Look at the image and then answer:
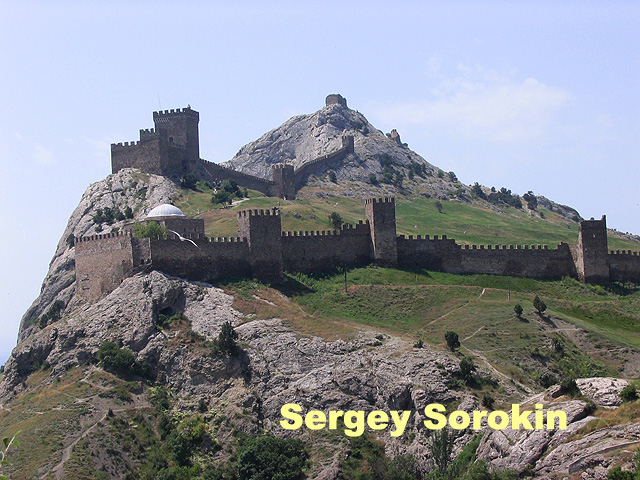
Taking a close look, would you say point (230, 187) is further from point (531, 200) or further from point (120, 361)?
point (531, 200)

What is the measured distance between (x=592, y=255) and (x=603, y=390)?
38.6 m

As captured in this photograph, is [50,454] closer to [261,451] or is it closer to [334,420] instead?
[261,451]

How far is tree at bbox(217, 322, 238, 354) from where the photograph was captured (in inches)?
2393

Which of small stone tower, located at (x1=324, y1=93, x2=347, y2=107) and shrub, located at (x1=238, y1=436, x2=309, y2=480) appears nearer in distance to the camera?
shrub, located at (x1=238, y1=436, x2=309, y2=480)

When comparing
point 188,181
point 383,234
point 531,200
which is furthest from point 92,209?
point 531,200

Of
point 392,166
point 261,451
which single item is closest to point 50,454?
point 261,451

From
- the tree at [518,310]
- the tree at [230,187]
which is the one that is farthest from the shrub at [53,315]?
the tree at [518,310]

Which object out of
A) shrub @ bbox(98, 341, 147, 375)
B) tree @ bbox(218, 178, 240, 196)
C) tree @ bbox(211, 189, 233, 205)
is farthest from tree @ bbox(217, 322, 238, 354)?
tree @ bbox(218, 178, 240, 196)

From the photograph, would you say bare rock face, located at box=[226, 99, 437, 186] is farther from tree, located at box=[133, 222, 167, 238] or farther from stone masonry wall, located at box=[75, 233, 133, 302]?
stone masonry wall, located at box=[75, 233, 133, 302]

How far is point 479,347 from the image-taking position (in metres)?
60.7

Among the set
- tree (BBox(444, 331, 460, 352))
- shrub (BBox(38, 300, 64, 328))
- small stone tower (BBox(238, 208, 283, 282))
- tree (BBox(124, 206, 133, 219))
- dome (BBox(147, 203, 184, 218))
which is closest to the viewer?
tree (BBox(444, 331, 460, 352))

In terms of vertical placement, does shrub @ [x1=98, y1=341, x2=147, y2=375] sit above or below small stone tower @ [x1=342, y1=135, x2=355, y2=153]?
below

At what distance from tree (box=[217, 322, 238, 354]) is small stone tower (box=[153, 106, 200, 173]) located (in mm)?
53267

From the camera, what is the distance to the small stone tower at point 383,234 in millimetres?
77000
